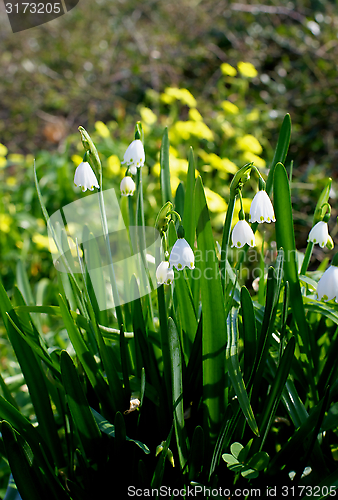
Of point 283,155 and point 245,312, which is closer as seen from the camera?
point 245,312

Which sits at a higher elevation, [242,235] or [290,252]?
[242,235]

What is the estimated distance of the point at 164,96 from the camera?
345cm

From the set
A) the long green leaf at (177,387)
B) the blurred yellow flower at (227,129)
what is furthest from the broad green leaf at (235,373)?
the blurred yellow flower at (227,129)

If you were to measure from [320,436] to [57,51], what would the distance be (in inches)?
259

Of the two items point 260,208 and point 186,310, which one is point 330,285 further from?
point 186,310

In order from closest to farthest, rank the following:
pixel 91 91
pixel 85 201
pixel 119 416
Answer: pixel 119 416, pixel 85 201, pixel 91 91

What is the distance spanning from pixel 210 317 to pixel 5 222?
244 centimetres

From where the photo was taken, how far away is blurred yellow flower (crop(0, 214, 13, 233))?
2914 mm

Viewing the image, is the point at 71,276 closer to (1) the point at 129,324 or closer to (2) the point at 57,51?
(1) the point at 129,324

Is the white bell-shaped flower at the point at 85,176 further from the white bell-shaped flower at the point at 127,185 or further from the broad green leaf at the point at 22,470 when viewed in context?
the broad green leaf at the point at 22,470

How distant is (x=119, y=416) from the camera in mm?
920

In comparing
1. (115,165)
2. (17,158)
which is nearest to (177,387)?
(115,165)

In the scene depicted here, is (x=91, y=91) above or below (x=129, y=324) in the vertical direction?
above

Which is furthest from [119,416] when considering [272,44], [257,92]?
[272,44]
